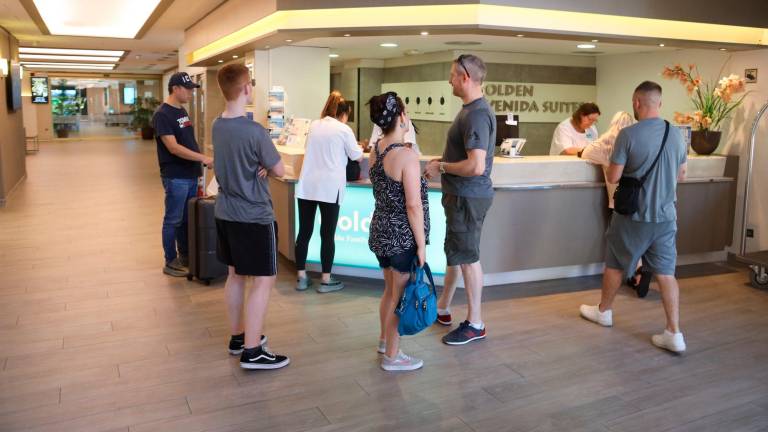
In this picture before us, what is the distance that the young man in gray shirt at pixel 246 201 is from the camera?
11.3ft

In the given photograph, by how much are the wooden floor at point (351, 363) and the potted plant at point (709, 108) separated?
1.28 meters

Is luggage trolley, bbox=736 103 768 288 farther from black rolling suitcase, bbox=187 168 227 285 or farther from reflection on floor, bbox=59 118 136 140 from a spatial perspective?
reflection on floor, bbox=59 118 136 140

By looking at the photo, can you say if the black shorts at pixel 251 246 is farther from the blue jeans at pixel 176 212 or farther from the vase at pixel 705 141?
the vase at pixel 705 141

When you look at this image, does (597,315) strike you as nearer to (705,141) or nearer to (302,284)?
(302,284)

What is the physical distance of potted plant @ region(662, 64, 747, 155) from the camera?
622 centimetres

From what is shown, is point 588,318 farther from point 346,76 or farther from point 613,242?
point 346,76

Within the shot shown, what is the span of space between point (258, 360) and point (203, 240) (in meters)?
1.93

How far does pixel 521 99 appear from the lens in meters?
9.67

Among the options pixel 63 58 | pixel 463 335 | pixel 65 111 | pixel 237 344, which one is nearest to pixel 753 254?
pixel 463 335

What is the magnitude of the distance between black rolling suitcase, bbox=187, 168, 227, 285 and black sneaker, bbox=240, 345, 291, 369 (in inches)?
70.1

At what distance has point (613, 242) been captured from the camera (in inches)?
174

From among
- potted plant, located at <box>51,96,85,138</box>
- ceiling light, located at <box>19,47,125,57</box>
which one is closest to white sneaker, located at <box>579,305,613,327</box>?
ceiling light, located at <box>19,47,125,57</box>

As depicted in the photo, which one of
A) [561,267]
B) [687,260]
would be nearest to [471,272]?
[561,267]

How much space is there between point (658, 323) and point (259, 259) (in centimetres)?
289
